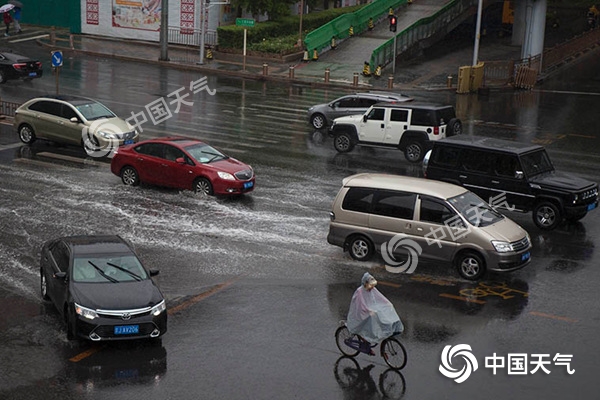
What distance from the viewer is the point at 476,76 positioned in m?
45.6

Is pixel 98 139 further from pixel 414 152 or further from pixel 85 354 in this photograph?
pixel 85 354

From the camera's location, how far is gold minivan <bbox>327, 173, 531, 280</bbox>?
59.8 ft

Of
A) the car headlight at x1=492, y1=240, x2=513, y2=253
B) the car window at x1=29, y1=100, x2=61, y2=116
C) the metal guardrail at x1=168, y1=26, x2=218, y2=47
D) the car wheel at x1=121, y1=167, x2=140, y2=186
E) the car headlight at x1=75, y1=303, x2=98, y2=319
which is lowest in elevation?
the car headlight at x1=75, y1=303, x2=98, y2=319

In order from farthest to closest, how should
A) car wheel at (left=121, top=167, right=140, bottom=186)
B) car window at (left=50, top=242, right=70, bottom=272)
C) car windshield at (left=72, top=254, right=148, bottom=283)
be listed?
car wheel at (left=121, top=167, right=140, bottom=186)
car window at (left=50, top=242, right=70, bottom=272)
car windshield at (left=72, top=254, right=148, bottom=283)

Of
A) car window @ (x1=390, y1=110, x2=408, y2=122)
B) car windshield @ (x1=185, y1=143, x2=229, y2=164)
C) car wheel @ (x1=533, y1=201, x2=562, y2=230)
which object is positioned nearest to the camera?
car wheel @ (x1=533, y1=201, x2=562, y2=230)

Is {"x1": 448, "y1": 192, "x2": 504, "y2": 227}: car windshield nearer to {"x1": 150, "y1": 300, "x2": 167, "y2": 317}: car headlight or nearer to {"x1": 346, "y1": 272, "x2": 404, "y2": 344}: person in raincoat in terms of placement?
{"x1": 346, "y1": 272, "x2": 404, "y2": 344}: person in raincoat

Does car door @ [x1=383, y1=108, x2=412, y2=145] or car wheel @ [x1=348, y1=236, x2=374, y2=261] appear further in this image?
car door @ [x1=383, y1=108, x2=412, y2=145]

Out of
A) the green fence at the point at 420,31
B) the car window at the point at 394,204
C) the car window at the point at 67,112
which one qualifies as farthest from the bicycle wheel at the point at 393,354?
the green fence at the point at 420,31

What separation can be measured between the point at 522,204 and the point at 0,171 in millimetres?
15409

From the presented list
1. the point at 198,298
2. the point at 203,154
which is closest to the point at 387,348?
the point at 198,298

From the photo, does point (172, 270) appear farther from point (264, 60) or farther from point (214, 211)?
point (264, 60)

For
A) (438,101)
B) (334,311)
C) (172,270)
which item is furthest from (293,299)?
(438,101)

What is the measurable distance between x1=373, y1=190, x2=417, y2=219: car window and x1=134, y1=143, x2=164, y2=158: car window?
8.35 m

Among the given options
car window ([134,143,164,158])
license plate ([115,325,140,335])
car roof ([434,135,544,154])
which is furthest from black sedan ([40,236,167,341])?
car roof ([434,135,544,154])
